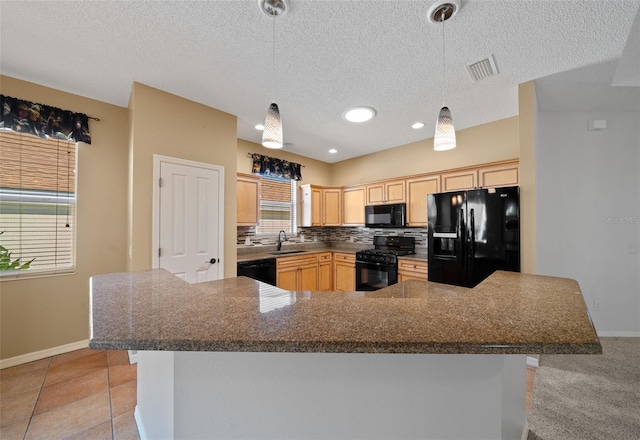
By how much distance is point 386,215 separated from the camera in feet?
13.9

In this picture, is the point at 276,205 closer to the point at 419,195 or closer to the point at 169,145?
the point at 169,145

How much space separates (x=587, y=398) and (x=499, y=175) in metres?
2.22

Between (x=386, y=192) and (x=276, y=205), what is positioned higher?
(x=386, y=192)

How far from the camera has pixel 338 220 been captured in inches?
199

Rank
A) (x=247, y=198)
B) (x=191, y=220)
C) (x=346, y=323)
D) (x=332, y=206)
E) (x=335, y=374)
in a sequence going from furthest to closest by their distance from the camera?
(x=332, y=206) → (x=247, y=198) → (x=191, y=220) → (x=335, y=374) → (x=346, y=323)

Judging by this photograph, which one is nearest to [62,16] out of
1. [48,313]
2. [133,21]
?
[133,21]

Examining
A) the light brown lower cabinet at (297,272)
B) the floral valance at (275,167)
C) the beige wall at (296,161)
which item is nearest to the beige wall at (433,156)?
the beige wall at (296,161)

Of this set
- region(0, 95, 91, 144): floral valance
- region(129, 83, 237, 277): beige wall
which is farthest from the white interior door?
region(0, 95, 91, 144): floral valance

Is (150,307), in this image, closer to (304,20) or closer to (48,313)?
(304,20)

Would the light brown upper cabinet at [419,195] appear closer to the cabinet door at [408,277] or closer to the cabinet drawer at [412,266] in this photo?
the cabinet drawer at [412,266]

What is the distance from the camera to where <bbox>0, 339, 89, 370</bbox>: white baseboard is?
234cm

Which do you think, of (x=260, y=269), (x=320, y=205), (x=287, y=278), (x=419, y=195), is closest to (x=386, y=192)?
(x=419, y=195)

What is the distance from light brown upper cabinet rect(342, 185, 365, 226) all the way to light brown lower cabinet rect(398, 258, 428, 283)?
1.21m

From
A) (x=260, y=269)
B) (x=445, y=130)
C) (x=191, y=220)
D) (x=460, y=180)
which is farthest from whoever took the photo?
(x=260, y=269)
